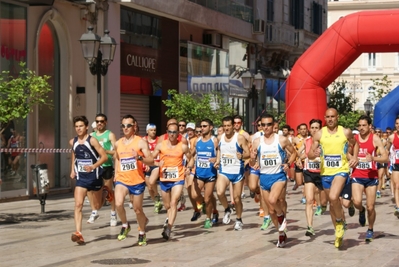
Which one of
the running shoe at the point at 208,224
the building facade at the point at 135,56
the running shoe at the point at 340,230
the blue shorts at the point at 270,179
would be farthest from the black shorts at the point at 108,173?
the building facade at the point at 135,56

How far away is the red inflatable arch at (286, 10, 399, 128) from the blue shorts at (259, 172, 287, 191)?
13376mm

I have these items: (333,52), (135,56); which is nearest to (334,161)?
(333,52)

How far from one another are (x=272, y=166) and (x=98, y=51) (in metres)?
7.90

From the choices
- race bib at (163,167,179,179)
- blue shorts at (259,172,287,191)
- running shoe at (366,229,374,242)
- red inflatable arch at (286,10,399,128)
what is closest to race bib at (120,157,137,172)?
race bib at (163,167,179,179)

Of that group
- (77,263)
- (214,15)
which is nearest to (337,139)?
(77,263)

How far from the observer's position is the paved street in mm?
12102

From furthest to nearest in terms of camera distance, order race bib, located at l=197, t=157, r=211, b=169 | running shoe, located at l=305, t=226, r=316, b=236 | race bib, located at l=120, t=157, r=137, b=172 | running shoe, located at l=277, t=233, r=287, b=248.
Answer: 1. race bib, located at l=197, t=157, r=211, b=169
2. running shoe, located at l=305, t=226, r=316, b=236
3. race bib, located at l=120, t=157, r=137, b=172
4. running shoe, located at l=277, t=233, r=287, b=248

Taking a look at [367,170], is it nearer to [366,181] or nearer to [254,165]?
[366,181]

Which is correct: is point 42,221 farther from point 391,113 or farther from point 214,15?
point 391,113

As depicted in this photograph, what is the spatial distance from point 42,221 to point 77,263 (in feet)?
20.2

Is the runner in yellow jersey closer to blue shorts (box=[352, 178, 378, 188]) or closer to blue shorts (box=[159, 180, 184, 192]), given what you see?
blue shorts (box=[352, 178, 378, 188])

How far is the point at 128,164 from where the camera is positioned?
14.0 m

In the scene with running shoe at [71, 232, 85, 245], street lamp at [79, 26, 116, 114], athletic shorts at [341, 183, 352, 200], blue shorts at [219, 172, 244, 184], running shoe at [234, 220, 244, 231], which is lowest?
running shoe at [234, 220, 244, 231]

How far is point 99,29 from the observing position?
27703 mm
